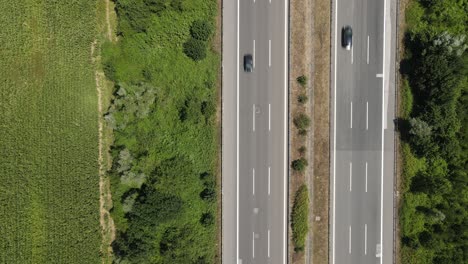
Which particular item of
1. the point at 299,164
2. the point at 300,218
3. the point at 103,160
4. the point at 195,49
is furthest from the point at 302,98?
the point at 103,160

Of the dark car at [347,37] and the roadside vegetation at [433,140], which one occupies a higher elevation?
the dark car at [347,37]

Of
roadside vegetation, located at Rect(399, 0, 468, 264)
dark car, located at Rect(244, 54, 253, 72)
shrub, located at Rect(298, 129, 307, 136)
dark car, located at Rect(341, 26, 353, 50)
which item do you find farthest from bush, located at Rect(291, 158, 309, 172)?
dark car, located at Rect(341, 26, 353, 50)

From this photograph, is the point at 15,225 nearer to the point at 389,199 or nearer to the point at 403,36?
the point at 389,199

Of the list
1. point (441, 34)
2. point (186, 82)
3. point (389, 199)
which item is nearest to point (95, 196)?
point (186, 82)

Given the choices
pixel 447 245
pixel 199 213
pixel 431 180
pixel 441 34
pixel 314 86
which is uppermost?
pixel 441 34

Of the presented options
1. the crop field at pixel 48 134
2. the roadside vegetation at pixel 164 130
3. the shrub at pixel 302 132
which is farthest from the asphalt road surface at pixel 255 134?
the crop field at pixel 48 134

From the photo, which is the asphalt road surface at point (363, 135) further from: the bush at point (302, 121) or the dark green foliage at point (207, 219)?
the dark green foliage at point (207, 219)
